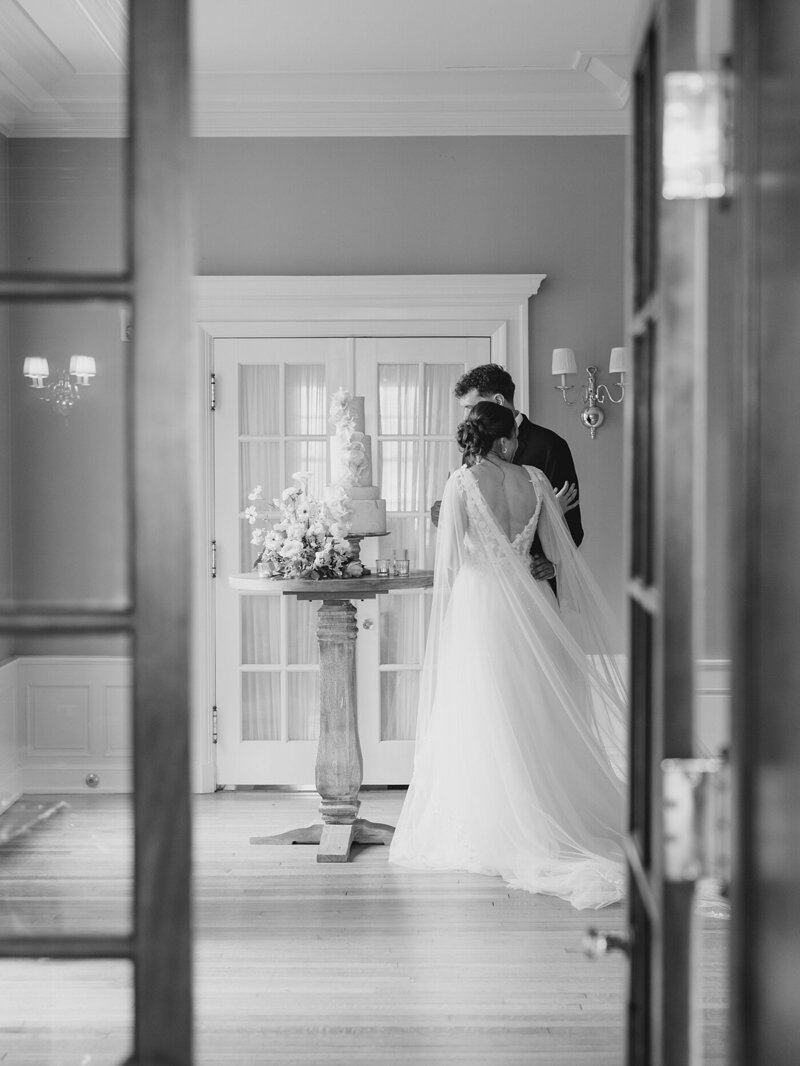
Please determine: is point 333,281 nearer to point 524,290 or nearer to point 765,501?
point 524,290

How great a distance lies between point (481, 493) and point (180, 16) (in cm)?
326

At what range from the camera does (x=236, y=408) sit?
5.45 m

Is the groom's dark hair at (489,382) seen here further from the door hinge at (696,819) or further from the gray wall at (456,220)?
the door hinge at (696,819)

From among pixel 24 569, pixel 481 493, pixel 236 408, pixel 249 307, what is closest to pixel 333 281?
pixel 249 307

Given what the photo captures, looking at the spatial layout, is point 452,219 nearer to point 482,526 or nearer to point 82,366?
point 482,526

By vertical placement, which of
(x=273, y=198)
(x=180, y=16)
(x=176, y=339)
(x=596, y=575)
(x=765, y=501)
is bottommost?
(x=596, y=575)

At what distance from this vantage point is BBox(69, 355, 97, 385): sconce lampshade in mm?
1391

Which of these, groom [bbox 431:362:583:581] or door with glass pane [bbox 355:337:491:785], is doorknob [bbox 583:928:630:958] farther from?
door with glass pane [bbox 355:337:491:785]

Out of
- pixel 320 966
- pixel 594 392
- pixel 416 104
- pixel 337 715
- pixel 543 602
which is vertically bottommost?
pixel 320 966

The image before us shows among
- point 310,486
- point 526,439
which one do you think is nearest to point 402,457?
point 310,486

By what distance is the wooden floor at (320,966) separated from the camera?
5.24ft

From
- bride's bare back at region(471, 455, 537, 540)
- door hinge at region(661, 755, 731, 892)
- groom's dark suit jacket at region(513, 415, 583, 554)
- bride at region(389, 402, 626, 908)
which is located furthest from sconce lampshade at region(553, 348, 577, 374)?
door hinge at region(661, 755, 731, 892)

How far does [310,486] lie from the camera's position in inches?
215

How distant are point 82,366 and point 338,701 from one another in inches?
123
